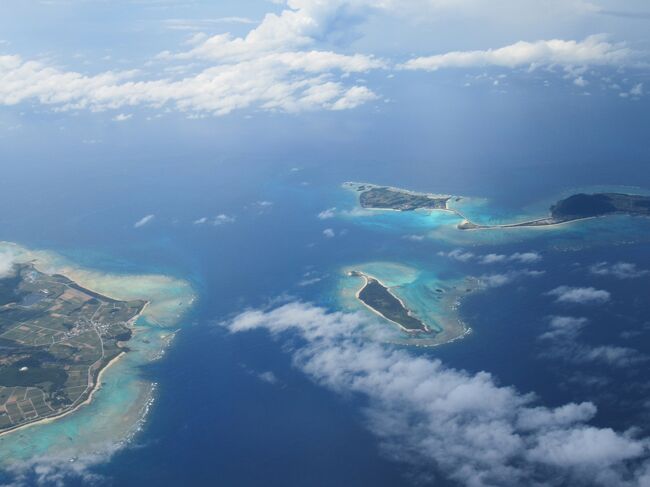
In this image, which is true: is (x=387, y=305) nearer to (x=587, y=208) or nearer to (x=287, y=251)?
→ (x=287, y=251)

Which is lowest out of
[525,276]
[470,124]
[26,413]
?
[26,413]

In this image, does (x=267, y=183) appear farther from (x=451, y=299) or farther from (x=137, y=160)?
(x=451, y=299)

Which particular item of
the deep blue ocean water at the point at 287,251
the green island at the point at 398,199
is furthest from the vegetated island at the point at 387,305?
the green island at the point at 398,199

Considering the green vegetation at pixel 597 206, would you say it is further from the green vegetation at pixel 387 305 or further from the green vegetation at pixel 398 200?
the green vegetation at pixel 387 305

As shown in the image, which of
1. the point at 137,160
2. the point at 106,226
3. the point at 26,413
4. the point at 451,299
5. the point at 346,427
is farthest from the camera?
the point at 137,160

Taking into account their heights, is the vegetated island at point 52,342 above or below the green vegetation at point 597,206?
below

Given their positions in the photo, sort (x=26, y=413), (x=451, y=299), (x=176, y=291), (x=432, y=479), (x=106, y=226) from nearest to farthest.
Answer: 1. (x=432, y=479)
2. (x=26, y=413)
3. (x=451, y=299)
4. (x=176, y=291)
5. (x=106, y=226)

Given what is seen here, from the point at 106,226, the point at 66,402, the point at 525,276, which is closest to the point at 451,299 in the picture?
the point at 525,276

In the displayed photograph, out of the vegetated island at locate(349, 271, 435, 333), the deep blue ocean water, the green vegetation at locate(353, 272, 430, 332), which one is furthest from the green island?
the green vegetation at locate(353, 272, 430, 332)
